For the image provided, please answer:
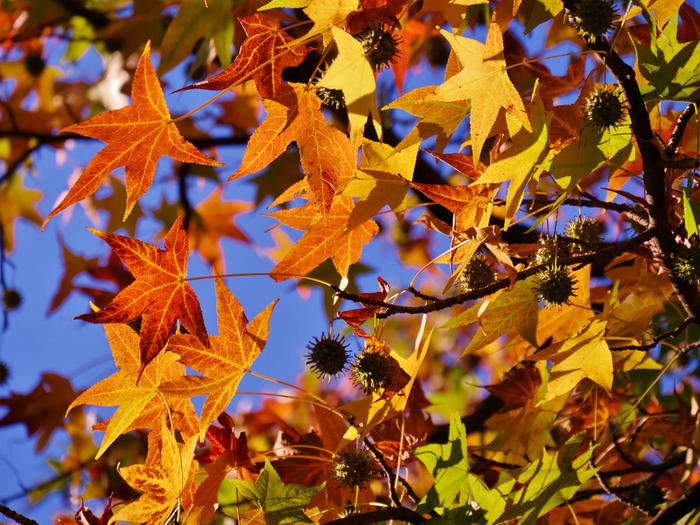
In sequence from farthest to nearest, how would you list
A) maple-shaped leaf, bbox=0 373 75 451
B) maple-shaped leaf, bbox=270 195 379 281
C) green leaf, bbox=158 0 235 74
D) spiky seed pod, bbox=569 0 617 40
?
maple-shaped leaf, bbox=0 373 75 451 → green leaf, bbox=158 0 235 74 → maple-shaped leaf, bbox=270 195 379 281 → spiky seed pod, bbox=569 0 617 40

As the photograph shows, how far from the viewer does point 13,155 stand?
3.94 meters

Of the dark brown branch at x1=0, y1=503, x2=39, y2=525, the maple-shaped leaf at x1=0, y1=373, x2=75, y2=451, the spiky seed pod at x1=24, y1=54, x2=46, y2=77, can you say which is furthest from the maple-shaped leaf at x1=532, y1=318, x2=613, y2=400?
the spiky seed pod at x1=24, y1=54, x2=46, y2=77

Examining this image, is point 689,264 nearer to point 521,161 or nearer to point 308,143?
point 521,161

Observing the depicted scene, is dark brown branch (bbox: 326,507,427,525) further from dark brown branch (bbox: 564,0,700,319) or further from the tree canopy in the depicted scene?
dark brown branch (bbox: 564,0,700,319)

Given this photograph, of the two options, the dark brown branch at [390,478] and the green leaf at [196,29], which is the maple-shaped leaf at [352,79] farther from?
the green leaf at [196,29]

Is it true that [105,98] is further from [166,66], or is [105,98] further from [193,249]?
[166,66]

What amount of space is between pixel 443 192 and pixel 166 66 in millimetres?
903

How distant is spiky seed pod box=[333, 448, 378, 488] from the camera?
1.44m

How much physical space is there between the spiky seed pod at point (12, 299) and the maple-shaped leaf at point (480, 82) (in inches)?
120

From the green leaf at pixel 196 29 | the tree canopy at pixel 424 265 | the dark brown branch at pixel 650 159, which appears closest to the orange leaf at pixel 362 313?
the tree canopy at pixel 424 265

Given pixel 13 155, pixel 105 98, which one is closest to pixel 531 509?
pixel 105 98

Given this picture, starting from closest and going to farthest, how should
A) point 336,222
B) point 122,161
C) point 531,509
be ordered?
point 531,509 → point 122,161 → point 336,222

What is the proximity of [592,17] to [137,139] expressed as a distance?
86 cm

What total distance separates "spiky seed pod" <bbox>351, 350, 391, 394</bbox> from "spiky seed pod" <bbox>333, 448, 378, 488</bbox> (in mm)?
193
